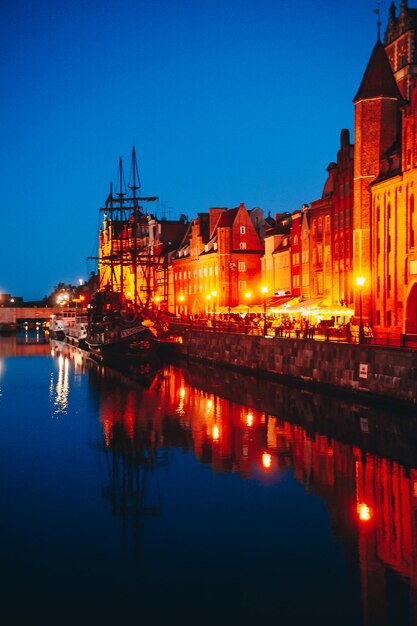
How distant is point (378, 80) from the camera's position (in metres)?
58.4

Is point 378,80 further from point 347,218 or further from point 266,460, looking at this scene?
point 266,460

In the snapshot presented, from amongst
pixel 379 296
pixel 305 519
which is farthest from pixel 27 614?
pixel 379 296

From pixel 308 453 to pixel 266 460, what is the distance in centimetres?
186

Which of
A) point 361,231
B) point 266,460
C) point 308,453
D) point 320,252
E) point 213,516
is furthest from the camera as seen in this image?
point 320,252

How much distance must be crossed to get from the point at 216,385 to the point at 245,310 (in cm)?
2909

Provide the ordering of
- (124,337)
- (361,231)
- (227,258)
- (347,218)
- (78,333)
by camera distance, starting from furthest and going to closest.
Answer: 1. (78,333)
2. (227,258)
3. (124,337)
4. (347,218)
5. (361,231)

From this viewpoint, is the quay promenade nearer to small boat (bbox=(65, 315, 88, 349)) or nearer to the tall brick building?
the tall brick building

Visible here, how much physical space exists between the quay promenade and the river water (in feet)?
3.68

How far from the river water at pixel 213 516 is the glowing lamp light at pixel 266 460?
0.13ft

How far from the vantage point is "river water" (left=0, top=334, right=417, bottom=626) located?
15.7 m

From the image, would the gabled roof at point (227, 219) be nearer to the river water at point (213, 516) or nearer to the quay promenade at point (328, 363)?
the quay promenade at point (328, 363)

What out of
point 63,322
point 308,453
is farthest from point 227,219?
point 308,453

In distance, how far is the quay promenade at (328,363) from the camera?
3378cm

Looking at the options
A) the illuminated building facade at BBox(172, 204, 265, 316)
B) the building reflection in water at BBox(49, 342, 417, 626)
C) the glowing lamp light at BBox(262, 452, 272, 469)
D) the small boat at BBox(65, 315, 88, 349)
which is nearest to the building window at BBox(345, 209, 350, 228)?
the building reflection in water at BBox(49, 342, 417, 626)
